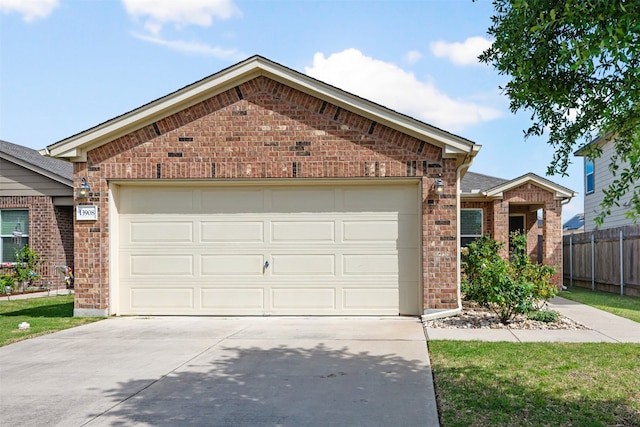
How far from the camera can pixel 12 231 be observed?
16062 mm

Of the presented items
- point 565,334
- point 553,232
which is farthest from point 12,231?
point 553,232

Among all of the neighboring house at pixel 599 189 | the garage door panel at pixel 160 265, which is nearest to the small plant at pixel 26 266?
the garage door panel at pixel 160 265

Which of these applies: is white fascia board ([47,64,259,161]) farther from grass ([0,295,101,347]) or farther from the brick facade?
the brick facade

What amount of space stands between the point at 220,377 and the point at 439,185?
5.54 m

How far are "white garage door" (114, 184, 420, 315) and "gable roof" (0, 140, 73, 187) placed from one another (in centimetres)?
662

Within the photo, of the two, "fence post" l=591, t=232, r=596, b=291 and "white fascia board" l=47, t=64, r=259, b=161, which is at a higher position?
"white fascia board" l=47, t=64, r=259, b=161

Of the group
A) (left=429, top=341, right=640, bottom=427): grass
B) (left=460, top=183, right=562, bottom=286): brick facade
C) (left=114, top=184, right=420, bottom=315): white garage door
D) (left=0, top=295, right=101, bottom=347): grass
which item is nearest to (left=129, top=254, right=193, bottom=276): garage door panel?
(left=114, top=184, right=420, bottom=315): white garage door

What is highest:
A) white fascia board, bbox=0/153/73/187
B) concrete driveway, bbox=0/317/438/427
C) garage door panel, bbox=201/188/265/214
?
white fascia board, bbox=0/153/73/187

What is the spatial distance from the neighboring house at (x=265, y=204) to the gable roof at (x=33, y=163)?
6345 mm

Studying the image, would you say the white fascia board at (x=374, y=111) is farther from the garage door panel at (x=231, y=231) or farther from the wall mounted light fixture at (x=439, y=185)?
the garage door panel at (x=231, y=231)

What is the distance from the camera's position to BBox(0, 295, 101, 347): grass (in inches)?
337

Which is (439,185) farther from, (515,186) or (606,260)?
(606,260)

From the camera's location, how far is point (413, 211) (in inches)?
396

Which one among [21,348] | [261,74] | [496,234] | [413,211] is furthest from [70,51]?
[496,234]
